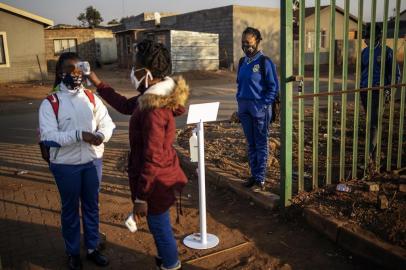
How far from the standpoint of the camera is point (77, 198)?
132 inches

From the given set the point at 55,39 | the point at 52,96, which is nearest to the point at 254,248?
the point at 52,96

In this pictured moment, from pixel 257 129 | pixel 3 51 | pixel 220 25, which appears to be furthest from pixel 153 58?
pixel 220 25

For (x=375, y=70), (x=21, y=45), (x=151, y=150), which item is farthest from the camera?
(x=21, y=45)

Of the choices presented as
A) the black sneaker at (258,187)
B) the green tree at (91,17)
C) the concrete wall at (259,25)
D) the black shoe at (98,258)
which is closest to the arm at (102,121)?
the black shoe at (98,258)

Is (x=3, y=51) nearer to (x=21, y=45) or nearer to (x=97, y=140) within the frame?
(x=21, y=45)

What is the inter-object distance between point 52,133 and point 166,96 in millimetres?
1013

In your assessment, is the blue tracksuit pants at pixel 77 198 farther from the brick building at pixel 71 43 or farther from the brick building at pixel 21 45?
the brick building at pixel 71 43

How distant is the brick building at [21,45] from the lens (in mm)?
20875

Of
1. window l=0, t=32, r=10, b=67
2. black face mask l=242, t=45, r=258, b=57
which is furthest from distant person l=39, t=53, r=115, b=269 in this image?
window l=0, t=32, r=10, b=67

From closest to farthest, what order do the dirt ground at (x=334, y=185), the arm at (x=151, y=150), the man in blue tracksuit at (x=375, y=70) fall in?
the arm at (x=151, y=150) < the dirt ground at (x=334, y=185) < the man in blue tracksuit at (x=375, y=70)

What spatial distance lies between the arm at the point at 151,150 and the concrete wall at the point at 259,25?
26687 mm

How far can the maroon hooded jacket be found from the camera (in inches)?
104

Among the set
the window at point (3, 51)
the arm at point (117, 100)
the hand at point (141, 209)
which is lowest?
the hand at point (141, 209)

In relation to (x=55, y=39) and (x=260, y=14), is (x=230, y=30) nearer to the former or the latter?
(x=260, y=14)
